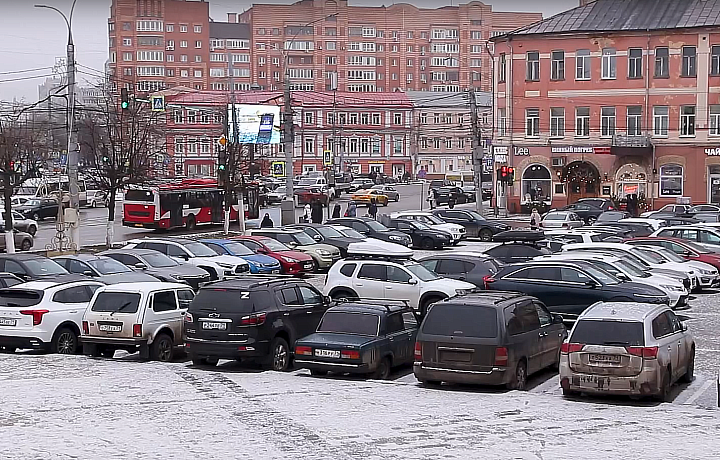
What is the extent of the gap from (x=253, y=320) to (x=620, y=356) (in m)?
6.32

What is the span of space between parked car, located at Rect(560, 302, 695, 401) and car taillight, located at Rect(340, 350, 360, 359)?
340cm

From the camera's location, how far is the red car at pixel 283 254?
34688 millimetres

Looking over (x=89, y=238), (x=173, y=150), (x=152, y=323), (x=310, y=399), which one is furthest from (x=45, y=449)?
(x=173, y=150)

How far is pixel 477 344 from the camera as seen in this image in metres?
16.3

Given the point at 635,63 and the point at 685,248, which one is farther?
the point at 635,63

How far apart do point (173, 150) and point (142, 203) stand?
58.3m

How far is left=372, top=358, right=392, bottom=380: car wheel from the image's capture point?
58.3 ft

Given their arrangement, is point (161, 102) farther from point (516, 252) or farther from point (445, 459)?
point (445, 459)

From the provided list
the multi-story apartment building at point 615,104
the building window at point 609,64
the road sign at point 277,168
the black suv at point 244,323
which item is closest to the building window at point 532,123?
the multi-story apartment building at point 615,104

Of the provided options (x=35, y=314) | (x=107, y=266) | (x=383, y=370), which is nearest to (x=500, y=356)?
(x=383, y=370)

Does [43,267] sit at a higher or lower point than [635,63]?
lower

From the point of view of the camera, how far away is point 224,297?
729 inches

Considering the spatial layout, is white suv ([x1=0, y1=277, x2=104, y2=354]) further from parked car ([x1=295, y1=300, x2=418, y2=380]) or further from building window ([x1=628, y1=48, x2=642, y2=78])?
building window ([x1=628, y1=48, x2=642, y2=78])

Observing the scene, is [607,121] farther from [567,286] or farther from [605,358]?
[605,358]
